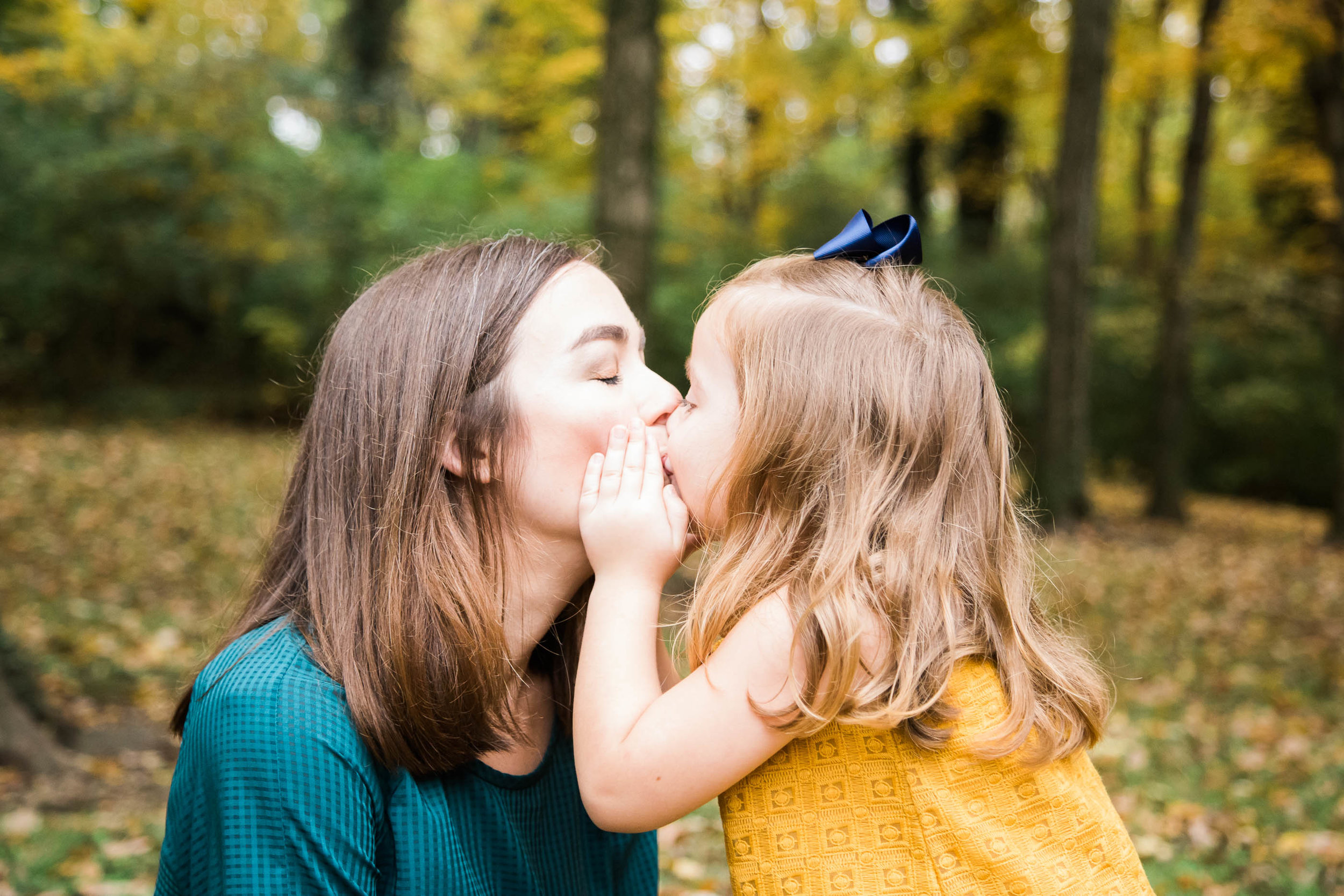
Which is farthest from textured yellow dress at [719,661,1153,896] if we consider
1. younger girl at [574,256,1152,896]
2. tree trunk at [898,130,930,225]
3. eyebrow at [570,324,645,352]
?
tree trunk at [898,130,930,225]

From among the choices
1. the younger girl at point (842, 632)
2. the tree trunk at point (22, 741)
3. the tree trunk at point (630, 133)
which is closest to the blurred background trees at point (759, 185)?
the tree trunk at point (630, 133)

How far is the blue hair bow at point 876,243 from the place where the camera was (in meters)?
1.99

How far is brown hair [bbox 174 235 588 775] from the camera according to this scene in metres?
1.66

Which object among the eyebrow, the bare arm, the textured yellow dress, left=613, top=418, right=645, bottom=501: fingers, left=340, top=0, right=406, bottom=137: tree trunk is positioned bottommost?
the textured yellow dress

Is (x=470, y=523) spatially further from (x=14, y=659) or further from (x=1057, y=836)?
(x=14, y=659)

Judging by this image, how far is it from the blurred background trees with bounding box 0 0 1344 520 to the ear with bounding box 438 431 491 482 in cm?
908

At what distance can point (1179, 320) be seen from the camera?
13.4 metres

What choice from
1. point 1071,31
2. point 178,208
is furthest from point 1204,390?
point 178,208

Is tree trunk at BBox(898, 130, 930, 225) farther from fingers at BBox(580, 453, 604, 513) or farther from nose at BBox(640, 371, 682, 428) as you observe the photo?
fingers at BBox(580, 453, 604, 513)

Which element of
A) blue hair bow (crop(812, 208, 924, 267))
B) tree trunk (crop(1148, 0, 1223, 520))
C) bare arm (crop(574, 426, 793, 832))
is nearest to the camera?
bare arm (crop(574, 426, 793, 832))

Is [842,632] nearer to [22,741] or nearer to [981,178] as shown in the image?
[22,741]

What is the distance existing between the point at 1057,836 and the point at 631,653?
790 millimetres

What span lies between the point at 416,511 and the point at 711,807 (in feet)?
10.7

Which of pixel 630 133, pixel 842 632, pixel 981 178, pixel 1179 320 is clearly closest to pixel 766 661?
pixel 842 632
